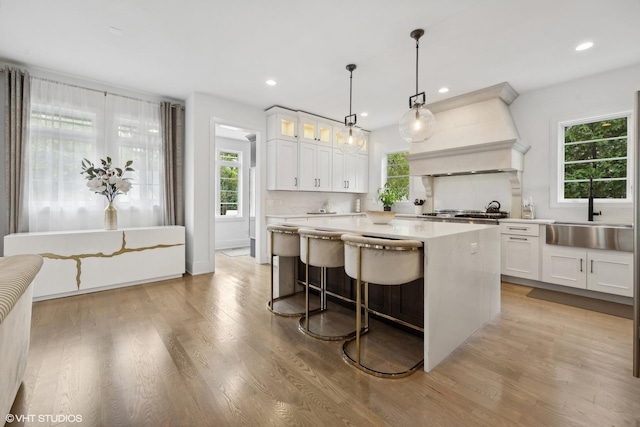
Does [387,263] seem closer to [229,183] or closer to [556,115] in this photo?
[556,115]

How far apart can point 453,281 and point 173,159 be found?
4.42 meters

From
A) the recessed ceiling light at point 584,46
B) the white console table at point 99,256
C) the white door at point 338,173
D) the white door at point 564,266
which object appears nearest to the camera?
the recessed ceiling light at point 584,46

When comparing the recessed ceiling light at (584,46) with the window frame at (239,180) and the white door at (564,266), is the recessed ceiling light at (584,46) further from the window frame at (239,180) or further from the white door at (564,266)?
the window frame at (239,180)

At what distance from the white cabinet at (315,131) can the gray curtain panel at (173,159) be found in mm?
2075

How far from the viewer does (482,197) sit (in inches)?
183

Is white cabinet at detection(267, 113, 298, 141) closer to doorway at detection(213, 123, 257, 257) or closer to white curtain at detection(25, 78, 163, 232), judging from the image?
doorway at detection(213, 123, 257, 257)

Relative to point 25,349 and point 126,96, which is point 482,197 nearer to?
point 25,349

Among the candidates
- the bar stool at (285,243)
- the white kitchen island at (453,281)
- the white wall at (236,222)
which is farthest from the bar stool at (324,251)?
the white wall at (236,222)

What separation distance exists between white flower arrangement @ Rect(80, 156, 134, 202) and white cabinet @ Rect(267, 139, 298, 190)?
2135 millimetres

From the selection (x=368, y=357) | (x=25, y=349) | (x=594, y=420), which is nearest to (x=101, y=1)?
(x=25, y=349)

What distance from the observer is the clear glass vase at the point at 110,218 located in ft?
12.3

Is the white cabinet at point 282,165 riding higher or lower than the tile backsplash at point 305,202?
higher

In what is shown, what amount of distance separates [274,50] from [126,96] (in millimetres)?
2603

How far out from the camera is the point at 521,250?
3799 millimetres
